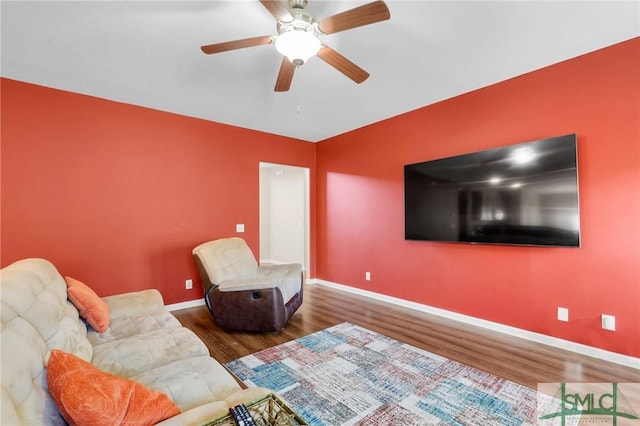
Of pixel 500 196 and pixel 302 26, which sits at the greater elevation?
pixel 302 26

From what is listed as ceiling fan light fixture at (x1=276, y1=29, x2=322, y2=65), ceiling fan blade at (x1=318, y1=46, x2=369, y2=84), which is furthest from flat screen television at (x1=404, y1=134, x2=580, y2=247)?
ceiling fan light fixture at (x1=276, y1=29, x2=322, y2=65)

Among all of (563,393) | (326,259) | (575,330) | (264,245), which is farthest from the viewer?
(264,245)

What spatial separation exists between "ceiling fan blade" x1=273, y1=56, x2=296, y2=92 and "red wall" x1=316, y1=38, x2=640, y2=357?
82.0 inches

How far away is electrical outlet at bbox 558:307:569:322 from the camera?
2.64 metres

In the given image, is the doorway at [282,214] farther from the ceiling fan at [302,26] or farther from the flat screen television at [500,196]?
the ceiling fan at [302,26]

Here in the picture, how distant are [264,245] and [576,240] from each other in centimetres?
621

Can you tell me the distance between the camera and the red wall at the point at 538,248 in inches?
93.5

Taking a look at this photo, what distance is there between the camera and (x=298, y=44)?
1753 mm

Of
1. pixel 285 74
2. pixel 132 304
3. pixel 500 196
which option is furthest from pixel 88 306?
pixel 500 196

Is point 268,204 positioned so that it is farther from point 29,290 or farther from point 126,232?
point 29,290

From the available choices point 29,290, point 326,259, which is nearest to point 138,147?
point 29,290

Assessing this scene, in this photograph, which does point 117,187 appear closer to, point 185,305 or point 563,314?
point 185,305

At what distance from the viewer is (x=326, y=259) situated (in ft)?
16.7

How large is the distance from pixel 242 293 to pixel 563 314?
3049 millimetres
